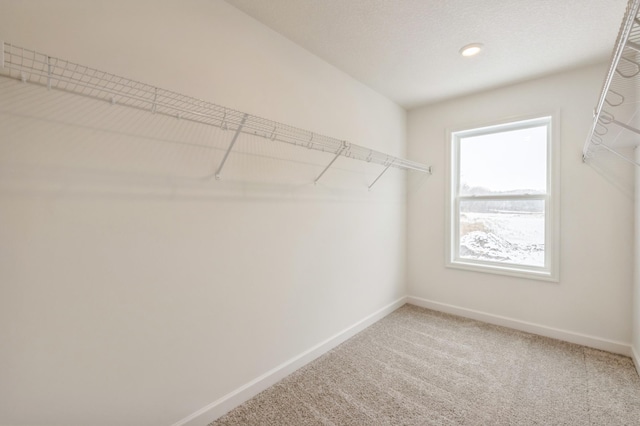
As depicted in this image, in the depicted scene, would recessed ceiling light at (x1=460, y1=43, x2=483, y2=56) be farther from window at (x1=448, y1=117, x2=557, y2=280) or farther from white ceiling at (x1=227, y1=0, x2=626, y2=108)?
window at (x1=448, y1=117, x2=557, y2=280)

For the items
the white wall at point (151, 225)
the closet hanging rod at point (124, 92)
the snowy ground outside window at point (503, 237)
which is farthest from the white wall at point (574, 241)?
the closet hanging rod at point (124, 92)

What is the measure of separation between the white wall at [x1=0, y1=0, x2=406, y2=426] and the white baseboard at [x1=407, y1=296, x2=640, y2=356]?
168cm

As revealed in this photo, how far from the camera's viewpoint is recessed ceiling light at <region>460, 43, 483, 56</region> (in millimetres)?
2096

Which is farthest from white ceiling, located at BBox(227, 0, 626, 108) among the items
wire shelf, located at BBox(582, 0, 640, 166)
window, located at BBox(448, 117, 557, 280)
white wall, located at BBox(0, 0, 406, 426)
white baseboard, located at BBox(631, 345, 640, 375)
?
white baseboard, located at BBox(631, 345, 640, 375)

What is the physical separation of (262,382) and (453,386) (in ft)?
4.29

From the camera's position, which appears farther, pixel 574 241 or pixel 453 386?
pixel 574 241

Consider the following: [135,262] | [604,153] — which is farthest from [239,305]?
[604,153]

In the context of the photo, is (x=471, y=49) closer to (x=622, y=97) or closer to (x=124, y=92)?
(x=622, y=97)

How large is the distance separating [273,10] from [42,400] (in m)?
2.29

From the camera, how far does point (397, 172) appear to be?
10.9ft

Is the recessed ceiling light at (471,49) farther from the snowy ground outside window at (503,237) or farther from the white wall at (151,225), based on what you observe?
the snowy ground outside window at (503,237)

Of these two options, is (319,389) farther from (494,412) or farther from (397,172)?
(397,172)

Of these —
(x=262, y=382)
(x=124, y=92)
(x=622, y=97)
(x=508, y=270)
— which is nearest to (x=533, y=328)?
(x=508, y=270)

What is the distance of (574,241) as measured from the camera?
2508 mm
